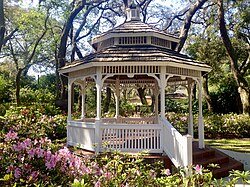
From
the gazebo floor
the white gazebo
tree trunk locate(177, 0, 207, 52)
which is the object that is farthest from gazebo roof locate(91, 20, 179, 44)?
tree trunk locate(177, 0, 207, 52)

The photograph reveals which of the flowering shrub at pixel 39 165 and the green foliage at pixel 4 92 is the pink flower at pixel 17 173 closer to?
the flowering shrub at pixel 39 165

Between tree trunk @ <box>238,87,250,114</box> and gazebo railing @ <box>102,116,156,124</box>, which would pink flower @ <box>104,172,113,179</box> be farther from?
tree trunk @ <box>238,87,250,114</box>

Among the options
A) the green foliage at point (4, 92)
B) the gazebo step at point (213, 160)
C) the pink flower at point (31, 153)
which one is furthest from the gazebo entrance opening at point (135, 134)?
the green foliage at point (4, 92)

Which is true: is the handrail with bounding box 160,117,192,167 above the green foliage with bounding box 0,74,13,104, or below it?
below

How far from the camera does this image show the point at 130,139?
809 cm

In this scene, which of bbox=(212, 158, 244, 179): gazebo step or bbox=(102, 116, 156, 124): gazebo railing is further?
bbox=(102, 116, 156, 124): gazebo railing

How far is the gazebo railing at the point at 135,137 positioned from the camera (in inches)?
→ 301

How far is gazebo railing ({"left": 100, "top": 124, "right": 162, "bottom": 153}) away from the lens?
765 centimetres

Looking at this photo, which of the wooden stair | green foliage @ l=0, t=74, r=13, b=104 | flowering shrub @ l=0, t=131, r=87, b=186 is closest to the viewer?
flowering shrub @ l=0, t=131, r=87, b=186

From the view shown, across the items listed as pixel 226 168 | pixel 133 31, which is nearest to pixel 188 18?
pixel 133 31

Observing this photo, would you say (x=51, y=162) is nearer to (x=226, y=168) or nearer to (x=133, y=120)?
(x=226, y=168)

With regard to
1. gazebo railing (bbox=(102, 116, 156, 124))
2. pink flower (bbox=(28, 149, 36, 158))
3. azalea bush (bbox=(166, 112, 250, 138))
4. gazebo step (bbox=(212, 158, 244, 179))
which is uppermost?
pink flower (bbox=(28, 149, 36, 158))

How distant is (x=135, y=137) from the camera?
7770 millimetres

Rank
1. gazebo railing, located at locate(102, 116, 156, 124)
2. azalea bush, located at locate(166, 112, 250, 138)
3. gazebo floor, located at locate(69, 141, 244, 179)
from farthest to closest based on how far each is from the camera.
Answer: azalea bush, located at locate(166, 112, 250, 138) < gazebo railing, located at locate(102, 116, 156, 124) < gazebo floor, located at locate(69, 141, 244, 179)
